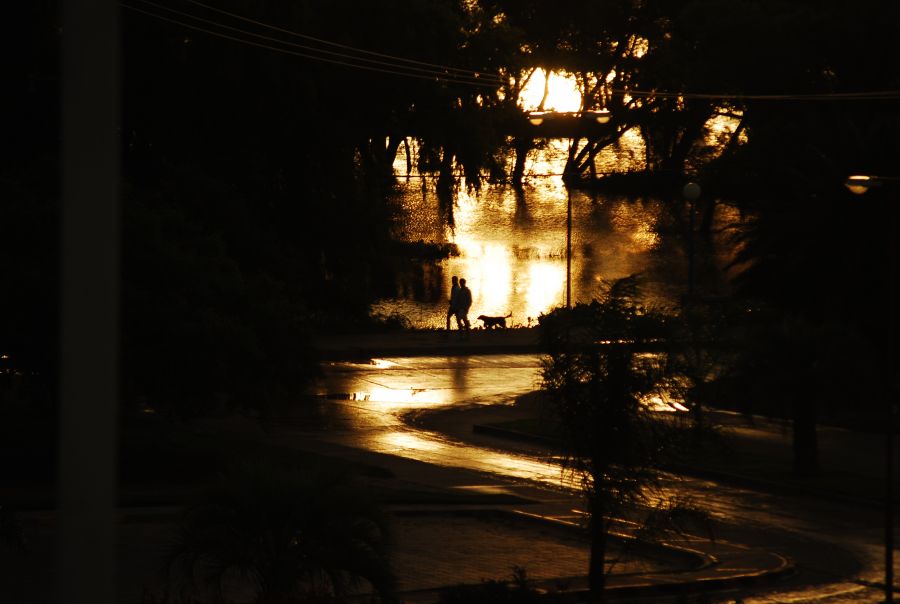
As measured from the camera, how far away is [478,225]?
246 feet

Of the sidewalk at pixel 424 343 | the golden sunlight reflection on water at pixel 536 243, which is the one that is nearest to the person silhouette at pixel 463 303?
the sidewalk at pixel 424 343

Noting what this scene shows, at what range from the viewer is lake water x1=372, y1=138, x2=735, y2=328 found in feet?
169

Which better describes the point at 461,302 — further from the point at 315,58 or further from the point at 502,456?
the point at 502,456

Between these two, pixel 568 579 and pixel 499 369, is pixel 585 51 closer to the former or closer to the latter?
pixel 499 369

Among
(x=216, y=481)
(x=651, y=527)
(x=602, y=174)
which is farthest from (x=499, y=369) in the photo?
(x=602, y=174)

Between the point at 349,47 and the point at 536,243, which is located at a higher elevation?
the point at 349,47

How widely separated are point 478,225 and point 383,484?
5481cm

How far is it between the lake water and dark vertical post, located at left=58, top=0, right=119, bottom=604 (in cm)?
3689

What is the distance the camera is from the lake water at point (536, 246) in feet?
169

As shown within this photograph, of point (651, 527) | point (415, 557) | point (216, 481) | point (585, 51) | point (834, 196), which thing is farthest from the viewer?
point (585, 51)

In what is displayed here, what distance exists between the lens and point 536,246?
2638 inches

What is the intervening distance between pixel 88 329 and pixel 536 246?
208ft

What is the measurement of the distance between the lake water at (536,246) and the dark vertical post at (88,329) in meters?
36.9

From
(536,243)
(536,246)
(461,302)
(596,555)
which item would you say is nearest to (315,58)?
(461,302)
